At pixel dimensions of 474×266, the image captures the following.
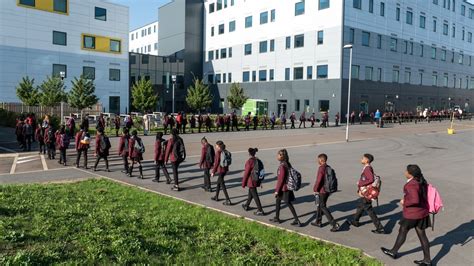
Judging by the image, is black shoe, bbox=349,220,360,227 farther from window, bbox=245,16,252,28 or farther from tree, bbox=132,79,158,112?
window, bbox=245,16,252,28

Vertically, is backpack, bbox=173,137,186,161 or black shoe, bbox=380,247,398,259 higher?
backpack, bbox=173,137,186,161

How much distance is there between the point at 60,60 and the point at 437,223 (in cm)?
4847

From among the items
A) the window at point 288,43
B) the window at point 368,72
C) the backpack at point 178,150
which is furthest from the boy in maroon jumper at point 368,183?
the window at point 288,43

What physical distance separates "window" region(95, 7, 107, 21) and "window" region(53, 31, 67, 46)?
5193 millimetres

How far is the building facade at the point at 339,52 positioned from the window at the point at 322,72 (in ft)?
0.21

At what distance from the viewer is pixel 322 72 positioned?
169 ft

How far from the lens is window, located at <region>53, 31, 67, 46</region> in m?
48.1

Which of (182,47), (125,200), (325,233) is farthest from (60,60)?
(325,233)

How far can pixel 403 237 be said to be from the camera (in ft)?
23.0

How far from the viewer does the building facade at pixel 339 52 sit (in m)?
50.7

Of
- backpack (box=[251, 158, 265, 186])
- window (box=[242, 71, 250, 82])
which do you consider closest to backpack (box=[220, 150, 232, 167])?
backpack (box=[251, 158, 265, 186])

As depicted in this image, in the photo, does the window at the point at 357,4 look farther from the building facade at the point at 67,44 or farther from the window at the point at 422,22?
the building facade at the point at 67,44

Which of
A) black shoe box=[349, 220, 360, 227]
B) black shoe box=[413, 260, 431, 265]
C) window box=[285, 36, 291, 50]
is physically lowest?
black shoe box=[413, 260, 431, 265]

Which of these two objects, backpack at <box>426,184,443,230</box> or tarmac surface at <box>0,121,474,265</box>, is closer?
backpack at <box>426,184,443,230</box>
